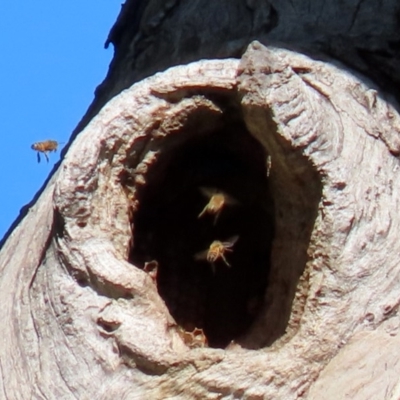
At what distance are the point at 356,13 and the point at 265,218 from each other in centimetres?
47

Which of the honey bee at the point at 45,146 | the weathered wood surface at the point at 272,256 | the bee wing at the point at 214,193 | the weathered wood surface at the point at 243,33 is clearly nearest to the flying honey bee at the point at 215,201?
the bee wing at the point at 214,193

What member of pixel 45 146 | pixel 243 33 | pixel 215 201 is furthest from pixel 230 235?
pixel 45 146

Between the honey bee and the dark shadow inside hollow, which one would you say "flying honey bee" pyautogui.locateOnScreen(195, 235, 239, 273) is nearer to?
the dark shadow inside hollow

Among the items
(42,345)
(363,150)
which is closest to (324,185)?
(363,150)

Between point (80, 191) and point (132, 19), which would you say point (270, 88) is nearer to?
point (80, 191)

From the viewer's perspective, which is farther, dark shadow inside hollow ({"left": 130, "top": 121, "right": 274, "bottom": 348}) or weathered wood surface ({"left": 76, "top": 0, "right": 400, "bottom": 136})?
weathered wood surface ({"left": 76, "top": 0, "right": 400, "bottom": 136})

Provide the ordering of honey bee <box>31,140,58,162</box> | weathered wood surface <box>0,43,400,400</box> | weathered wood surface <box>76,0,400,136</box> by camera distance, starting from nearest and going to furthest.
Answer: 1. weathered wood surface <box>0,43,400,400</box>
2. weathered wood surface <box>76,0,400,136</box>
3. honey bee <box>31,140,58,162</box>

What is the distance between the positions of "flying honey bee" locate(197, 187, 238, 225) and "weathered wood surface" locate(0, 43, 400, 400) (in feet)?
0.36

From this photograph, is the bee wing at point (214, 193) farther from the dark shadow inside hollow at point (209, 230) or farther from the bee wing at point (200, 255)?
the bee wing at point (200, 255)

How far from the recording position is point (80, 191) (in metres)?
2.46

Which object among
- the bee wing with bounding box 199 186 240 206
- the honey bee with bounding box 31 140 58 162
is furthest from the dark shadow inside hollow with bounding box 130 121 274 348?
the honey bee with bounding box 31 140 58 162

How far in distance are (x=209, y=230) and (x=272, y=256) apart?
185 millimetres

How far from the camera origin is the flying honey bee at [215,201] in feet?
8.77

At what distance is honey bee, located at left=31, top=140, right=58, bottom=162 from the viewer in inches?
155
